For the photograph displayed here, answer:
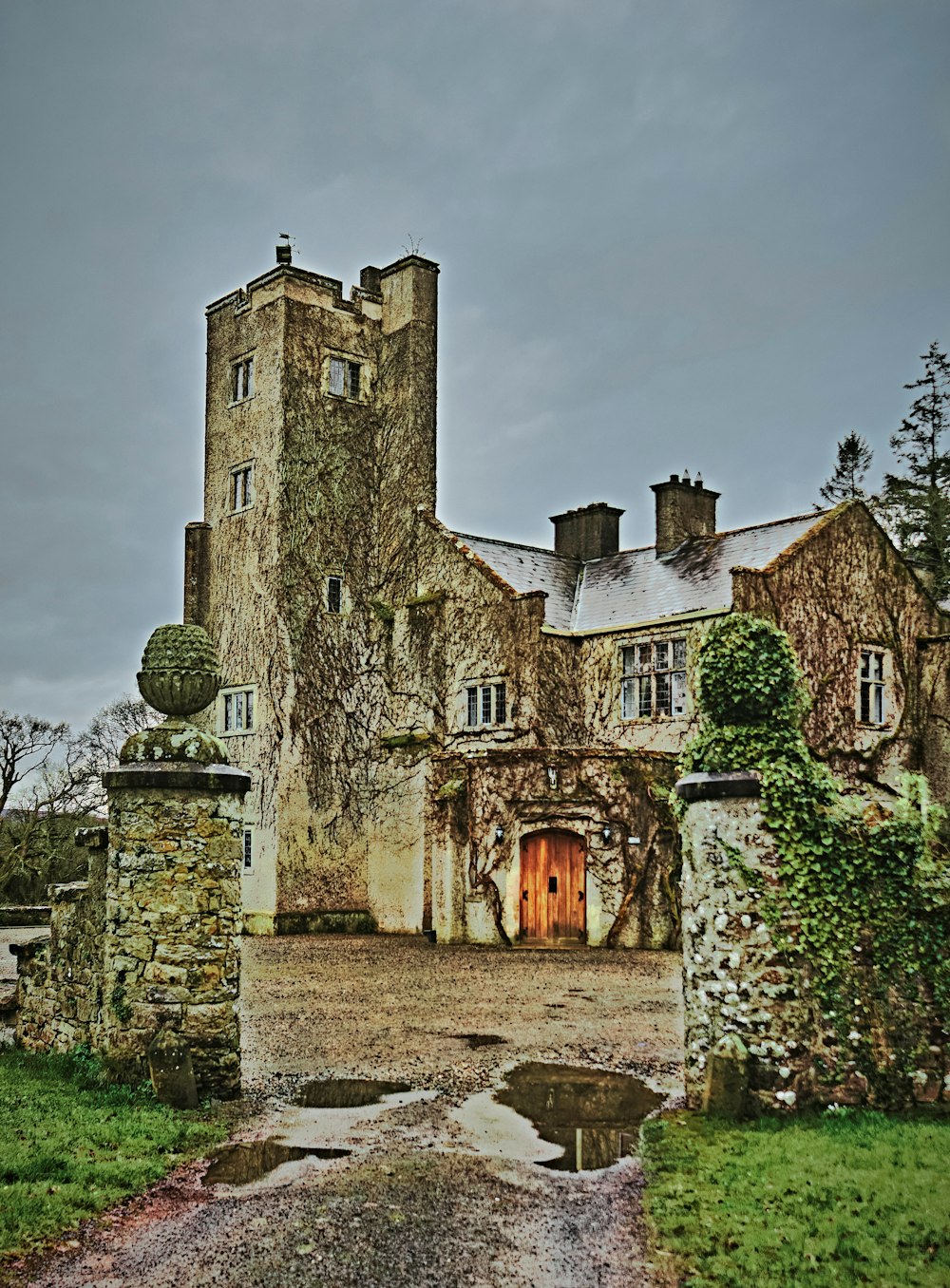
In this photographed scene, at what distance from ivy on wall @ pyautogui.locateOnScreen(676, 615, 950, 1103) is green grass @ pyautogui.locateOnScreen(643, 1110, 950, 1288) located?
618mm

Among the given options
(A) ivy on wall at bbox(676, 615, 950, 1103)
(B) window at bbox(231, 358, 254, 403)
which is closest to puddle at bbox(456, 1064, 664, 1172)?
(A) ivy on wall at bbox(676, 615, 950, 1103)

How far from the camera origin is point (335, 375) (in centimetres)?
3259

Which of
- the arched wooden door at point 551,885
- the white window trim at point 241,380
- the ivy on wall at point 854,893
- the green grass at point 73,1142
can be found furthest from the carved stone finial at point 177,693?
the white window trim at point 241,380

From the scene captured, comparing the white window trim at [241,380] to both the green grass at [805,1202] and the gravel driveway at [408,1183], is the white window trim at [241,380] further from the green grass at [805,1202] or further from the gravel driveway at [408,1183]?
the green grass at [805,1202]

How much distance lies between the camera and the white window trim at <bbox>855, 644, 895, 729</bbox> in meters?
27.9

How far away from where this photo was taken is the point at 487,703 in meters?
29.2

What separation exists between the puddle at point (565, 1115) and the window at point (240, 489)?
2259cm

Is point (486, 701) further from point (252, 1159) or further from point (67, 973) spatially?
point (252, 1159)

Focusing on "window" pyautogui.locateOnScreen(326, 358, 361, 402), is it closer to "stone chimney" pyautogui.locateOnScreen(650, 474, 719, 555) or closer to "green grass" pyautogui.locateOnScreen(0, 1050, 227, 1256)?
"stone chimney" pyautogui.locateOnScreen(650, 474, 719, 555)

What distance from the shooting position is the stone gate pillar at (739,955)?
8820 millimetres

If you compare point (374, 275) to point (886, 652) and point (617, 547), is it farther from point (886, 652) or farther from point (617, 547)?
point (886, 652)

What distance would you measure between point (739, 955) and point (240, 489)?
25.5 metres

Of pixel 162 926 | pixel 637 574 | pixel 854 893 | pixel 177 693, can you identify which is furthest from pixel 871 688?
pixel 162 926

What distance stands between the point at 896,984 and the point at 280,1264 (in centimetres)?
476
